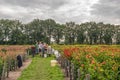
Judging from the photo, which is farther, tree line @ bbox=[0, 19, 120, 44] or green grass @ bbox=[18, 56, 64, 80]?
tree line @ bbox=[0, 19, 120, 44]

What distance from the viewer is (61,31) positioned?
112 meters

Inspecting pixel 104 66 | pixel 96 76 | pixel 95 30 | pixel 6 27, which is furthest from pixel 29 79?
pixel 95 30

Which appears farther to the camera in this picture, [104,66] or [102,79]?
[104,66]

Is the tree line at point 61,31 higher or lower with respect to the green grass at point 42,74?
higher

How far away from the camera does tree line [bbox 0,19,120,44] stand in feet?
342

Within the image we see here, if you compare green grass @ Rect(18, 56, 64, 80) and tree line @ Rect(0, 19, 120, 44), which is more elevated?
tree line @ Rect(0, 19, 120, 44)

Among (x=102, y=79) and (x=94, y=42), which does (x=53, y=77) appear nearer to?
(x=102, y=79)

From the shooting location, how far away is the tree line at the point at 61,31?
104 metres

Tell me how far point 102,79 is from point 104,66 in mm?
2184

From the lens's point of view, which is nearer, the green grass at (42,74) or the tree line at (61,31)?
the green grass at (42,74)

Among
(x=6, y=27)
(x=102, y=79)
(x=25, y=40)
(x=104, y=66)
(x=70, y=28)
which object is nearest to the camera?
(x=102, y=79)

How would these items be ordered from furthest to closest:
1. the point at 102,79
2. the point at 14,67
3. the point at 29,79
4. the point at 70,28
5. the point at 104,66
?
1. the point at 70,28
2. the point at 14,67
3. the point at 29,79
4. the point at 104,66
5. the point at 102,79

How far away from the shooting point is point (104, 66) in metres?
11.1

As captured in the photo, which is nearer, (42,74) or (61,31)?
(42,74)
